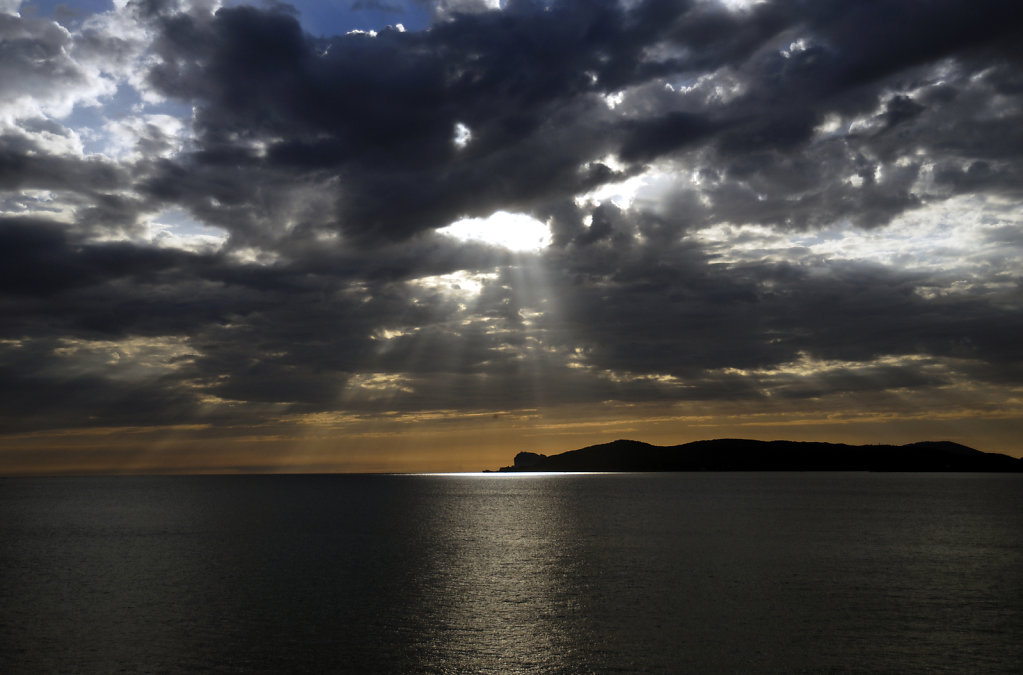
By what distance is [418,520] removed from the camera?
11775cm

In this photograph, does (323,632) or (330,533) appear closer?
(323,632)

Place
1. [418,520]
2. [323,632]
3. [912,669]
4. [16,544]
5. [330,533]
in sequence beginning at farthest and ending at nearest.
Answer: [418,520] → [330,533] → [16,544] → [323,632] → [912,669]

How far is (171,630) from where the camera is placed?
1540 inches

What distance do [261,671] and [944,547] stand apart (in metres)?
70.5

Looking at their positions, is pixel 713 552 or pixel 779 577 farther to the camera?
pixel 713 552

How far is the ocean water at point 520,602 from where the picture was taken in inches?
1318

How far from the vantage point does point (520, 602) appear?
151 feet

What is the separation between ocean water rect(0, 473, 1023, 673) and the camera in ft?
110

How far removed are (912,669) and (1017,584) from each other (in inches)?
1109

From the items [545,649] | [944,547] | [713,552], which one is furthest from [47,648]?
[944,547]

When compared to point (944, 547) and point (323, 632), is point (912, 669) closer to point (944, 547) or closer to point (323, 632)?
point (323, 632)

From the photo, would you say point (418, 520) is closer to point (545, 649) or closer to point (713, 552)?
point (713, 552)

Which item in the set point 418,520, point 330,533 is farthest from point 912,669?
point 418,520

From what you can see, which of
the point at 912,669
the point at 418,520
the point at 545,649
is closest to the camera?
the point at 912,669
